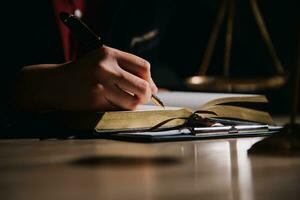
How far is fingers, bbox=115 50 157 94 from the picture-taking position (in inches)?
34.8

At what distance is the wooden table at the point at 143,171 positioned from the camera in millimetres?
426

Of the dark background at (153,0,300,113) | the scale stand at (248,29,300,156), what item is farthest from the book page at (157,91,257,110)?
the dark background at (153,0,300,113)

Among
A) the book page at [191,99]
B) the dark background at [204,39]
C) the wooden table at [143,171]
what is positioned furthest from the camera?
the dark background at [204,39]

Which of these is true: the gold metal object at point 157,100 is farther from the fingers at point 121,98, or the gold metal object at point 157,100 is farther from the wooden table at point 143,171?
the wooden table at point 143,171

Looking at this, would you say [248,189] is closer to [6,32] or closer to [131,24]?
[6,32]

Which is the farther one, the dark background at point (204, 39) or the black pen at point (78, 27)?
the dark background at point (204, 39)

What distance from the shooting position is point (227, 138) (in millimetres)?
769

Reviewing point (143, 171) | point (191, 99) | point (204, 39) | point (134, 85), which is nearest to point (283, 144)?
point (143, 171)

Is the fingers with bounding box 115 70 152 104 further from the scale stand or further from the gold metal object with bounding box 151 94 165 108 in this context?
the scale stand

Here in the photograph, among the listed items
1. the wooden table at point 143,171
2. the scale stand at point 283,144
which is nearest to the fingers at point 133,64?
the wooden table at point 143,171

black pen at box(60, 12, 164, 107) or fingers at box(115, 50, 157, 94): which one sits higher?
black pen at box(60, 12, 164, 107)

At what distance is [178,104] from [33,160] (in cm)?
44

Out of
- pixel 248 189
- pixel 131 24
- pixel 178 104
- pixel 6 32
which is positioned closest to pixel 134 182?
pixel 248 189

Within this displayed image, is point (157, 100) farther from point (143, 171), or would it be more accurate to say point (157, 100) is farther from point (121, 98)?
point (143, 171)
